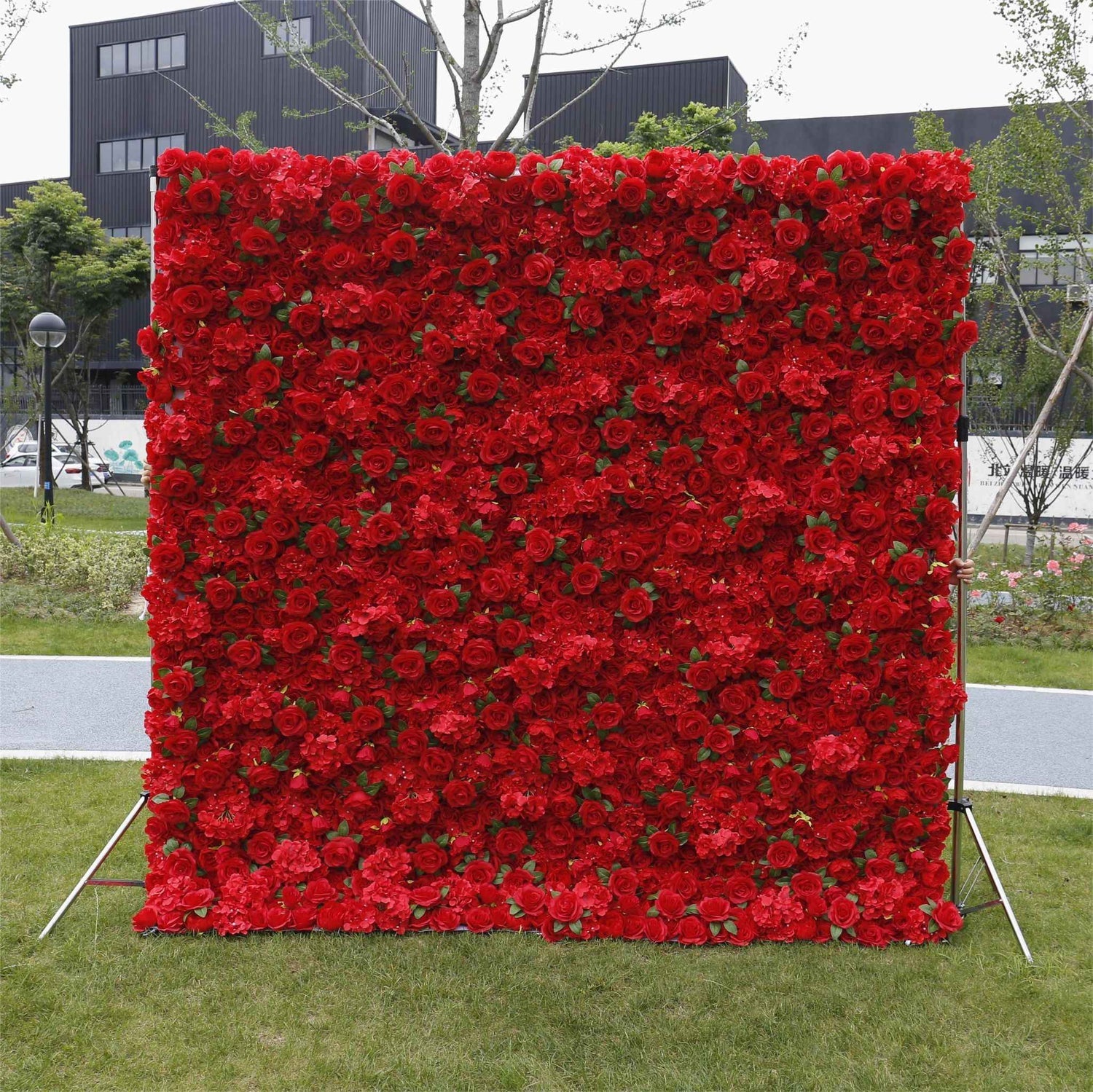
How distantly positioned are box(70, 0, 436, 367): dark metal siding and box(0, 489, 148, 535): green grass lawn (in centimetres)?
1009

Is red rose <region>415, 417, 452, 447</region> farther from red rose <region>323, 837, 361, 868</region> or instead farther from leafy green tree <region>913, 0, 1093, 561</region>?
leafy green tree <region>913, 0, 1093, 561</region>

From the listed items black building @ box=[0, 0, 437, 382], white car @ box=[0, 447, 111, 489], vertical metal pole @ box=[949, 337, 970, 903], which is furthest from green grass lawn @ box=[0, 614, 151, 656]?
black building @ box=[0, 0, 437, 382]

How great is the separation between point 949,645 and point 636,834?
140 centimetres

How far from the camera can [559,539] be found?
409 cm

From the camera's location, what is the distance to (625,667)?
4.14 m

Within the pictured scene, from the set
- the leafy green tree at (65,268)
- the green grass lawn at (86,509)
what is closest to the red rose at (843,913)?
the green grass lawn at (86,509)

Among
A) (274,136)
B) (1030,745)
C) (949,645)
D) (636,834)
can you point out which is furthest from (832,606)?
(274,136)

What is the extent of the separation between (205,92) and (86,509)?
16042 millimetres

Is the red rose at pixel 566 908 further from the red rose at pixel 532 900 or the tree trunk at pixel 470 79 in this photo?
the tree trunk at pixel 470 79

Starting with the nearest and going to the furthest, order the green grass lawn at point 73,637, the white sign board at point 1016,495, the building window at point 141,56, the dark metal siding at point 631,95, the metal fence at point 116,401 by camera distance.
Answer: the green grass lawn at point 73,637 < the white sign board at point 1016,495 < the dark metal siding at point 631,95 < the building window at point 141,56 < the metal fence at point 116,401

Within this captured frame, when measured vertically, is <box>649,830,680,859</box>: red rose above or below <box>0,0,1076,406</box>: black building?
below

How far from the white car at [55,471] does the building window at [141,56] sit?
1154 centimetres

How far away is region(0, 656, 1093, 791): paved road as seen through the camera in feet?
21.7

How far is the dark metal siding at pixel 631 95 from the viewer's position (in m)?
24.6
